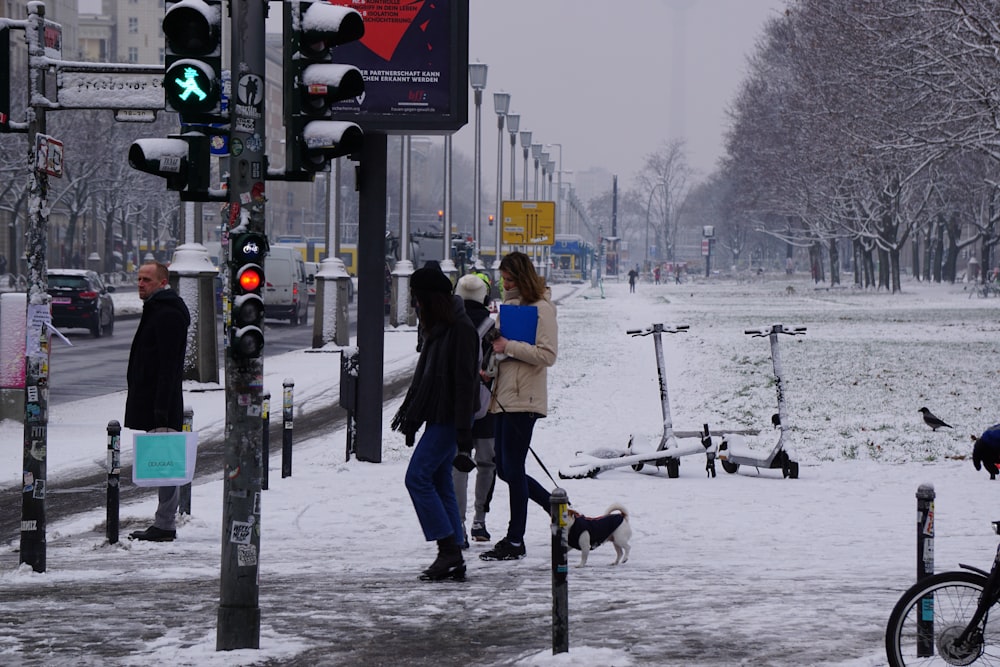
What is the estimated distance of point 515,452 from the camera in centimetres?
891

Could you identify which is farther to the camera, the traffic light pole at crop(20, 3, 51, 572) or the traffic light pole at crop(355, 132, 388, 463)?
the traffic light pole at crop(355, 132, 388, 463)

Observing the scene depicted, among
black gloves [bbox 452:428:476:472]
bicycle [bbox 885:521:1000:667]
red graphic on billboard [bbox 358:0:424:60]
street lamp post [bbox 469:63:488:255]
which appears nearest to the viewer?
bicycle [bbox 885:521:1000:667]

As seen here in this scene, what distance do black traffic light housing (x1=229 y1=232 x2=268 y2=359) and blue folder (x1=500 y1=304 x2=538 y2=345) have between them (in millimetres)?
2654

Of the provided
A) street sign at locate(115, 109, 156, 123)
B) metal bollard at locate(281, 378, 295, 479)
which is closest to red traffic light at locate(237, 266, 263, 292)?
street sign at locate(115, 109, 156, 123)

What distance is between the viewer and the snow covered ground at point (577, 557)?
690 cm

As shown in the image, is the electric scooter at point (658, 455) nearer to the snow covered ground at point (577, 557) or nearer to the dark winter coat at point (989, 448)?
the snow covered ground at point (577, 557)

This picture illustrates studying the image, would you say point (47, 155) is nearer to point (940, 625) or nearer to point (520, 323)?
point (520, 323)

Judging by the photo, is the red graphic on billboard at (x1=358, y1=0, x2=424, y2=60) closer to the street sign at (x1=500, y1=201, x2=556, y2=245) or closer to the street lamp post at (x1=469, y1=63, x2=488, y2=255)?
the street lamp post at (x1=469, y1=63, x2=488, y2=255)

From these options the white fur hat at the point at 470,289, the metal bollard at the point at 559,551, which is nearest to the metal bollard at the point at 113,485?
the white fur hat at the point at 470,289

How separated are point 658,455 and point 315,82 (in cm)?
699

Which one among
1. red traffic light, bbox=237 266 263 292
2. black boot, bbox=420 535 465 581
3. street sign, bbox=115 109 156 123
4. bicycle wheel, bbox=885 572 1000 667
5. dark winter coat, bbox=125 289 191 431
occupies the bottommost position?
black boot, bbox=420 535 465 581

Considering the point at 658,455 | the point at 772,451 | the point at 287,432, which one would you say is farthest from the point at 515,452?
the point at 772,451

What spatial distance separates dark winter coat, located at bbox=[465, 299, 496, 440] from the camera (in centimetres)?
905

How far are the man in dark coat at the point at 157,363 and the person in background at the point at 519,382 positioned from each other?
6.97ft
